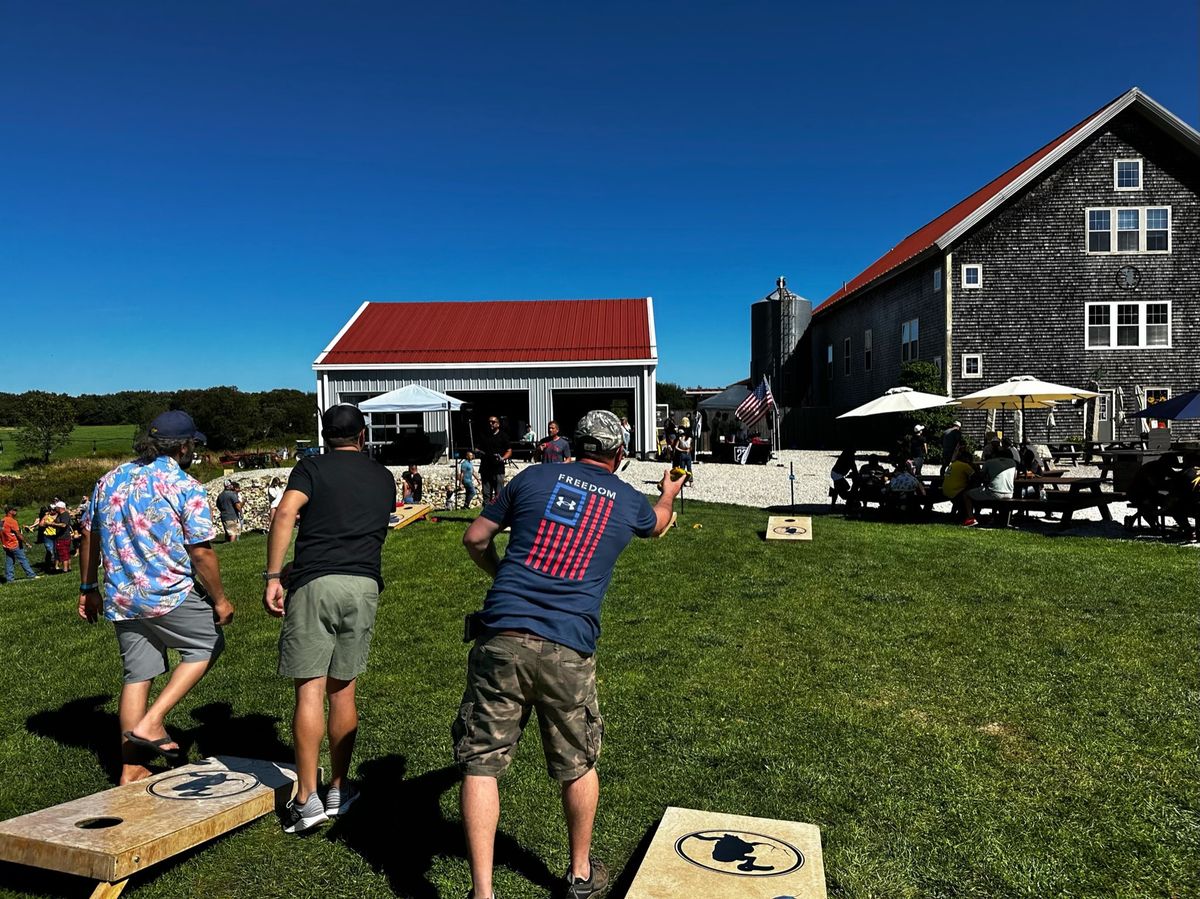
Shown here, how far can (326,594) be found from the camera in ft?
11.6

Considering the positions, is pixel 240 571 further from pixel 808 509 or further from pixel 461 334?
pixel 461 334

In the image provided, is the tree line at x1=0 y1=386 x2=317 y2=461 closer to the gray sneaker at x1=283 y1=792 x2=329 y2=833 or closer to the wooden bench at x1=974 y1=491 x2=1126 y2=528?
the wooden bench at x1=974 y1=491 x2=1126 y2=528

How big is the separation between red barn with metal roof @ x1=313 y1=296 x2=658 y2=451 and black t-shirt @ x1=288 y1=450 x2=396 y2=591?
72.7ft

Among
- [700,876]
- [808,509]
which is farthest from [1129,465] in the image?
[700,876]

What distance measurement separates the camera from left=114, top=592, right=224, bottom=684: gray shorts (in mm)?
3914

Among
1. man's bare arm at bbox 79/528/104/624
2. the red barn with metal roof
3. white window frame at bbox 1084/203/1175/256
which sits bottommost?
man's bare arm at bbox 79/528/104/624

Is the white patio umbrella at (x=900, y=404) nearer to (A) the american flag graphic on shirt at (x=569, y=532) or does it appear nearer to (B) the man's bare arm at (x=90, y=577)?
(A) the american flag graphic on shirt at (x=569, y=532)

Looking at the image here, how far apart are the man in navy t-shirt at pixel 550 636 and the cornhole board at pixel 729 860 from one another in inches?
10.6

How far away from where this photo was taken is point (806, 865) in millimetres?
3098

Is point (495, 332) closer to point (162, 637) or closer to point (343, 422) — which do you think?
point (162, 637)

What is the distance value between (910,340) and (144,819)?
92.7 feet

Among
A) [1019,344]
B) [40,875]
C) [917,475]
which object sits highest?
[1019,344]

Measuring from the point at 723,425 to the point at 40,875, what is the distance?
37216 mm

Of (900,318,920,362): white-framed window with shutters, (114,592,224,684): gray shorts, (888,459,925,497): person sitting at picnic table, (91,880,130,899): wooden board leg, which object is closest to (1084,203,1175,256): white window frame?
(900,318,920,362): white-framed window with shutters
